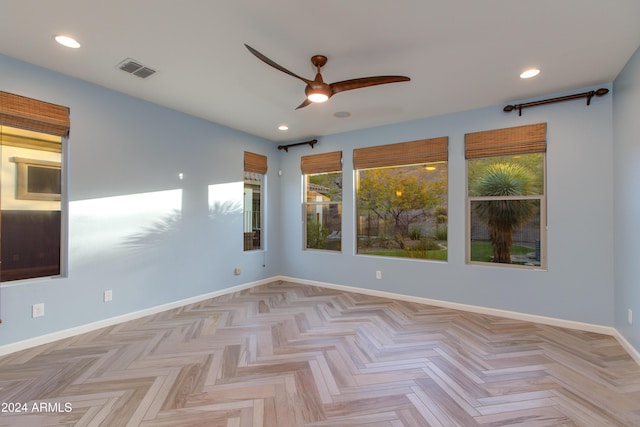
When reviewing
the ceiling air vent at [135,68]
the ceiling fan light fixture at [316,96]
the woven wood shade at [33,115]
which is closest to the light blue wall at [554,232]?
the ceiling fan light fixture at [316,96]

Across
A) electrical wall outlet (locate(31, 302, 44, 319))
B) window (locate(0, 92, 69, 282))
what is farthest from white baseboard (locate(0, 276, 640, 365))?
window (locate(0, 92, 69, 282))

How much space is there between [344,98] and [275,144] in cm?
238

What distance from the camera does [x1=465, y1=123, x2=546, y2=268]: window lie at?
3549 millimetres

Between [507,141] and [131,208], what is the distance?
4616 mm

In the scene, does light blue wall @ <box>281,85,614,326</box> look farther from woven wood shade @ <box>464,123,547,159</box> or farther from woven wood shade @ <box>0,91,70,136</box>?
Answer: woven wood shade @ <box>0,91,70,136</box>

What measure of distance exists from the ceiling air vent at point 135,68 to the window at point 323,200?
112 inches

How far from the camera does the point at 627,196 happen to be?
9.05 ft

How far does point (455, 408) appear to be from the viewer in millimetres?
1961

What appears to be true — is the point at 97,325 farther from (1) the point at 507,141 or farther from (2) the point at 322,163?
(1) the point at 507,141

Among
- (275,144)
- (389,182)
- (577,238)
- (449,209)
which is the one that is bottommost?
(577,238)

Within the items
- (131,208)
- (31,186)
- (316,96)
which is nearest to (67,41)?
(31,186)

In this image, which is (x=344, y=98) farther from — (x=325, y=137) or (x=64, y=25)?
(x=64, y=25)

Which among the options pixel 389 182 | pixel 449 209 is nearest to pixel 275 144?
pixel 389 182

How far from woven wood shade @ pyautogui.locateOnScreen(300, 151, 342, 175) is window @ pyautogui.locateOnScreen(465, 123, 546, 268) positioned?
1.98m
